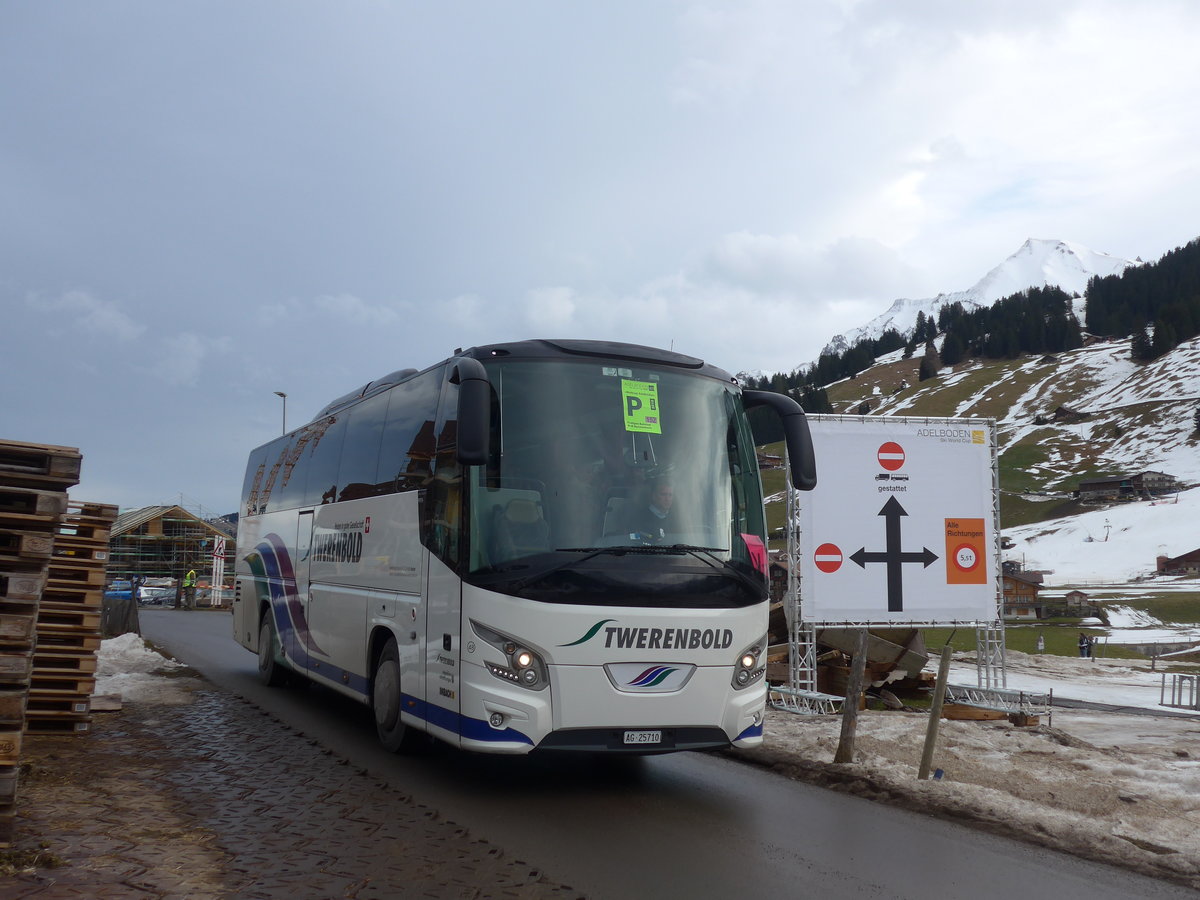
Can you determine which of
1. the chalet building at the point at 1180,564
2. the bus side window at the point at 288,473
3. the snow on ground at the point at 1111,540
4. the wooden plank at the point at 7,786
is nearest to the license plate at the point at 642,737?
the wooden plank at the point at 7,786

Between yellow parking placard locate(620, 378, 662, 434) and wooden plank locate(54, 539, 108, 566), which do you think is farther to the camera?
wooden plank locate(54, 539, 108, 566)

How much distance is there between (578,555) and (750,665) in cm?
176

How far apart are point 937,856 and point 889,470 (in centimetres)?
823

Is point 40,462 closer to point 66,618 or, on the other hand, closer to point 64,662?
point 64,662

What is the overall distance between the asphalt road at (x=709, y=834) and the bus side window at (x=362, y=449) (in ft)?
8.62

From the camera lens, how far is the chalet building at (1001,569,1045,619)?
8438 cm

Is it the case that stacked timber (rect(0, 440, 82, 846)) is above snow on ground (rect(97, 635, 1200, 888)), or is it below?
above

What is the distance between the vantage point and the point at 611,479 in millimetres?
7664

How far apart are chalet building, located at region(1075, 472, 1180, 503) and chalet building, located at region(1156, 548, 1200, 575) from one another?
32694mm

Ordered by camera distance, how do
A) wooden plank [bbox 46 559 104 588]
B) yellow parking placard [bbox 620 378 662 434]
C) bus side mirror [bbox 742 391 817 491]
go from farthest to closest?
wooden plank [bbox 46 559 104 588]
bus side mirror [bbox 742 391 817 491]
yellow parking placard [bbox 620 378 662 434]

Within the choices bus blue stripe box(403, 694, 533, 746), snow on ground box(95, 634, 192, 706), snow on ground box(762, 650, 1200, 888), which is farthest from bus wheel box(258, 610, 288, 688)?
snow on ground box(762, 650, 1200, 888)

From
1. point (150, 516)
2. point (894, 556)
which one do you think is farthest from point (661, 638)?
point (150, 516)

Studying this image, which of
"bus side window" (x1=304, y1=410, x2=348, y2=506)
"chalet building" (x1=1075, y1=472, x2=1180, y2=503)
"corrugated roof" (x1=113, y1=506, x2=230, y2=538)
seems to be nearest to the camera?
"bus side window" (x1=304, y1=410, x2=348, y2=506)

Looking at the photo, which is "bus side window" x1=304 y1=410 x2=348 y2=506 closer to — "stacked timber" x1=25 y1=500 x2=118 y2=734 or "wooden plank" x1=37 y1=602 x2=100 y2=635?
"stacked timber" x1=25 y1=500 x2=118 y2=734
